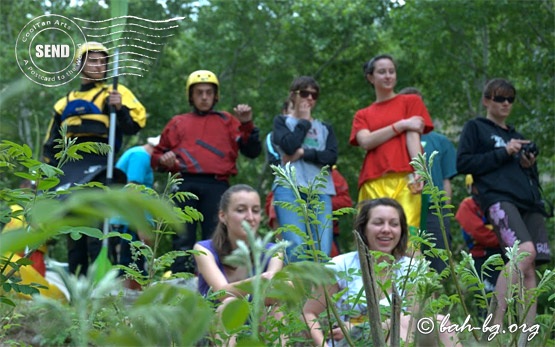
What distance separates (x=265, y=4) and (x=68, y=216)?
618 inches

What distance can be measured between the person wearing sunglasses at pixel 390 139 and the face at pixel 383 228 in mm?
1505

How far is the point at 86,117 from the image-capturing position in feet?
24.2

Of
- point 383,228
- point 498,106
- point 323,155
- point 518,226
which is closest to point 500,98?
point 498,106

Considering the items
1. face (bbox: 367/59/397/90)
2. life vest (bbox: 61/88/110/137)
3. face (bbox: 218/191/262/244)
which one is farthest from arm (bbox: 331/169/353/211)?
face (bbox: 218/191/262/244)

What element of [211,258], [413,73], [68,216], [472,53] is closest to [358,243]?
[68,216]

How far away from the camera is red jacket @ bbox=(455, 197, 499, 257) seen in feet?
24.9

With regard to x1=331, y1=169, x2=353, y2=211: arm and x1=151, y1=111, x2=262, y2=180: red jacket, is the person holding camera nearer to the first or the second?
x1=331, y1=169, x2=353, y2=211: arm

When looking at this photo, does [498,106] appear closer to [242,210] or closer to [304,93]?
[304,93]

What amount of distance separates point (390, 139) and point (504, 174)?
0.77m

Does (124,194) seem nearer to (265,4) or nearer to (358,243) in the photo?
(358,243)

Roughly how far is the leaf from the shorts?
5.47m

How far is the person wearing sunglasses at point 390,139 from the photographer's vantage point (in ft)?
22.0

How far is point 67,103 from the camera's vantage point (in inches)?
292

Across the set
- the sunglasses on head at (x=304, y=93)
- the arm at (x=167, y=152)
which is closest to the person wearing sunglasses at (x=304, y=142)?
the sunglasses on head at (x=304, y=93)
